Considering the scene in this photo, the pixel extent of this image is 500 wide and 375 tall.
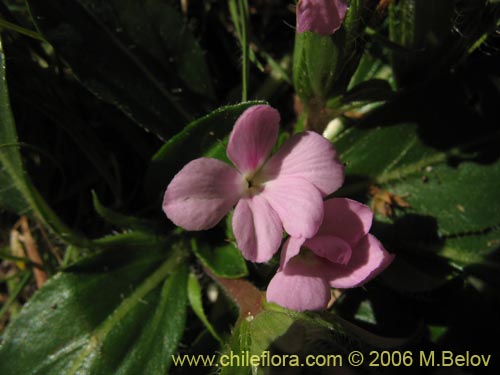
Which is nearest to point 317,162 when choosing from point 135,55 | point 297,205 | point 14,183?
point 297,205

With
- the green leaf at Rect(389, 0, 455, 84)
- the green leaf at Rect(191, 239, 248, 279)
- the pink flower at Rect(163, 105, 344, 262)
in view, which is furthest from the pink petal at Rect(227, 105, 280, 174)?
the green leaf at Rect(389, 0, 455, 84)

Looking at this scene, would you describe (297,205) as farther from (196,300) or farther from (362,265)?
(196,300)

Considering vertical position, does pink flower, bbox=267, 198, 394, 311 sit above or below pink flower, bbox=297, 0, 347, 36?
below

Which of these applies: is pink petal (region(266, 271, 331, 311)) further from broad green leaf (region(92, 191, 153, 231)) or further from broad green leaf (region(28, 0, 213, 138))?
broad green leaf (region(28, 0, 213, 138))

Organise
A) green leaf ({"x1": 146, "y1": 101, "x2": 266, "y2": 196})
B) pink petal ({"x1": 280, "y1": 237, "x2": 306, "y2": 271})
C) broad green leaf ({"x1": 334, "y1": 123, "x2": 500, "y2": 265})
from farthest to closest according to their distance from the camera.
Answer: broad green leaf ({"x1": 334, "y1": 123, "x2": 500, "y2": 265})
green leaf ({"x1": 146, "y1": 101, "x2": 266, "y2": 196})
pink petal ({"x1": 280, "y1": 237, "x2": 306, "y2": 271})

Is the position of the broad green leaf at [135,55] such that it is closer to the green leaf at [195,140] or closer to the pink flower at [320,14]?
the green leaf at [195,140]

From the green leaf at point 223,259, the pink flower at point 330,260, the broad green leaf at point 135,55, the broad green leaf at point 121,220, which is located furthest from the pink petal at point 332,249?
the broad green leaf at point 135,55
